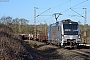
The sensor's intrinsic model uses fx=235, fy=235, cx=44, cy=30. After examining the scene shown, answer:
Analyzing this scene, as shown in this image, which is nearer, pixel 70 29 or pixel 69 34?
pixel 69 34

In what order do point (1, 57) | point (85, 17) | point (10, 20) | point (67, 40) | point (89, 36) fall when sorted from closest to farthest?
point (1, 57) → point (67, 40) → point (85, 17) → point (89, 36) → point (10, 20)

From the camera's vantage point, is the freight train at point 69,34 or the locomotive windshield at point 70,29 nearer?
the freight train at point 69,34

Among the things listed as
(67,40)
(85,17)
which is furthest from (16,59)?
(85,17)

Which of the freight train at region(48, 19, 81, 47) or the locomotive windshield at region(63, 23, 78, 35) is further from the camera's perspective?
the locomotive windshield at region(63, 23, 78, 35)

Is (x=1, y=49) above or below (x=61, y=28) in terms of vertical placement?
below

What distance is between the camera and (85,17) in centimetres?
4650

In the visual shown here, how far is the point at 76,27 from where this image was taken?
28.9 metres

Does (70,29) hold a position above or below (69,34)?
above

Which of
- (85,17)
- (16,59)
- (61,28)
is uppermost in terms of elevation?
(85,17)

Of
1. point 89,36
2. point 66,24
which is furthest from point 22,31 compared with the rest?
point 66,24

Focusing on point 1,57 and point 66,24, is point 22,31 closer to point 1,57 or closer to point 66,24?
point 66,24

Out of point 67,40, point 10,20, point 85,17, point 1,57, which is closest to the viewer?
point 1,57

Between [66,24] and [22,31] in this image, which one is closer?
[66,24]

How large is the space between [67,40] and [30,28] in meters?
55.8
